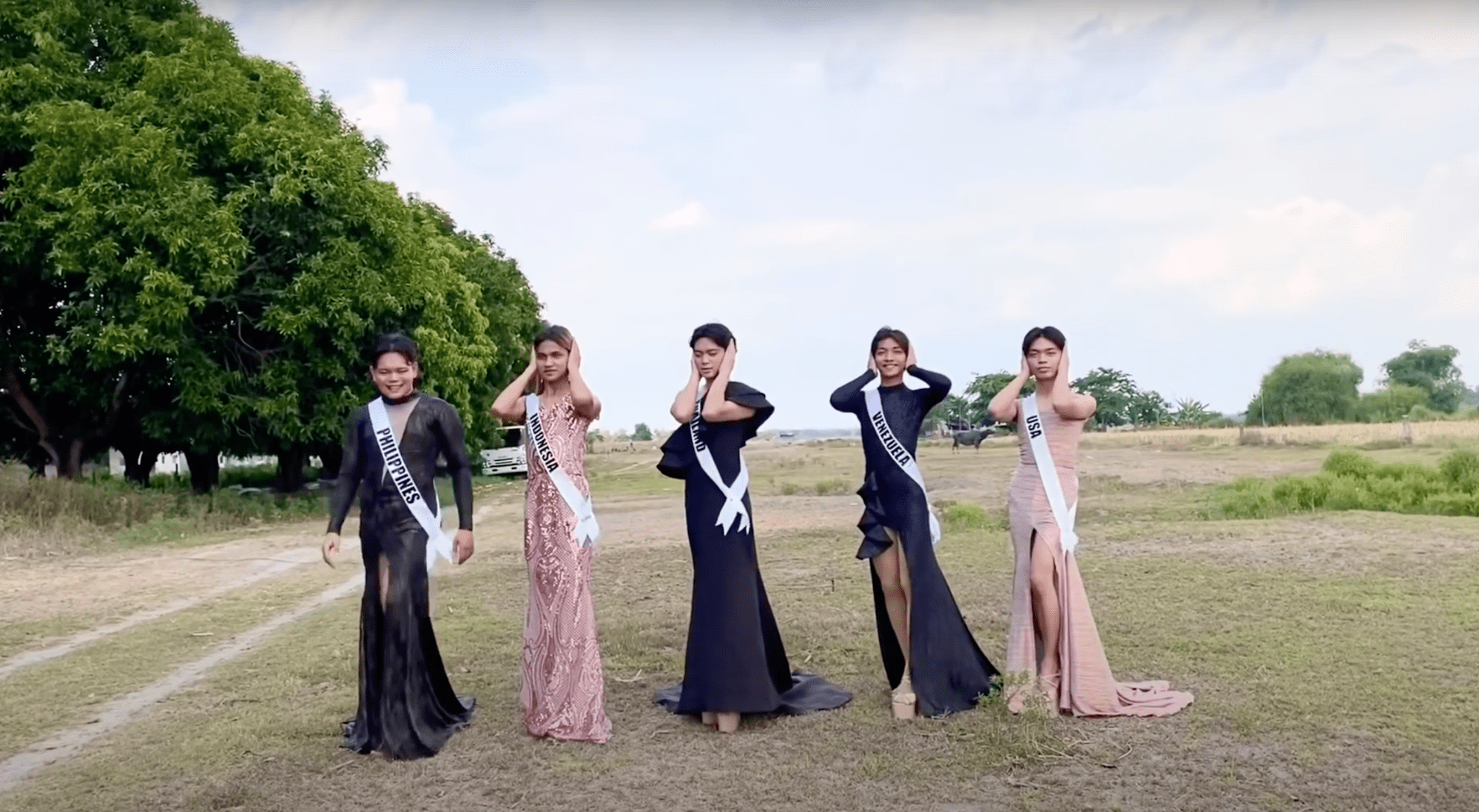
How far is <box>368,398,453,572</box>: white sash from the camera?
5.62m

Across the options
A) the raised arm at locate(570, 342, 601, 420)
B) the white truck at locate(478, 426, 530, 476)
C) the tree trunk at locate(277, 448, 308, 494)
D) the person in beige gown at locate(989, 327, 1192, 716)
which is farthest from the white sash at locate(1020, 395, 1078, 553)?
the white truck at locate(478, 426, 530, 476)

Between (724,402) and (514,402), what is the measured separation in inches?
44.3

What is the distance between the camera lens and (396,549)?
563cm

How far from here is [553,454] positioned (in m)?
5.88

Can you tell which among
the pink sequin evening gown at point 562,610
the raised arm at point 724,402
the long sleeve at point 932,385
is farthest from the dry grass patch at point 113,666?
the long sleeve at point 932,385

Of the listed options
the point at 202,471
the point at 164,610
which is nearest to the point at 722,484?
the point at 164,610

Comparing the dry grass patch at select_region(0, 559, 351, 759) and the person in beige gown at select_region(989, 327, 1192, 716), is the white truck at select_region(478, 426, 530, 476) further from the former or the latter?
the person in beige gown at select_region(989, 327, 1192, 716)

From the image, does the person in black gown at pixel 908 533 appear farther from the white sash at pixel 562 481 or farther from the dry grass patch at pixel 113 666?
the dry grass patch at pixel 113 666

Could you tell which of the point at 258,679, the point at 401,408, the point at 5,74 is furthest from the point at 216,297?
the point at 401,408

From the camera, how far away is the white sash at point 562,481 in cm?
587

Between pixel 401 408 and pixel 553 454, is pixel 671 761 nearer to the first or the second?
pixel 553 454

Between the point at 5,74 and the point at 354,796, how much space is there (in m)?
18.1

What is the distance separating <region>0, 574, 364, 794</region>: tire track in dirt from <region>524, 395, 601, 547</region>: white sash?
3.00 metres

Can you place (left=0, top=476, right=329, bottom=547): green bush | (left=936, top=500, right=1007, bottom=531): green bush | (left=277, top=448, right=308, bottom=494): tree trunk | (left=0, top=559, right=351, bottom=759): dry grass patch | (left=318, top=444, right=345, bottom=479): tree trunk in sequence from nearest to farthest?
(left=0, top=559, right=351, bottom=759): dry grass patch < (left=936, top=500, right=1007, bottom=531): green bush < (left=0, top=476, right=329, bottom=547): green bush < (left=277, top=448, right=308, bottom=494): tree trunk < (left=318, top=444, right=345, bottom=479): tree trunk
